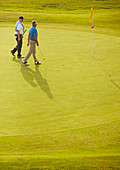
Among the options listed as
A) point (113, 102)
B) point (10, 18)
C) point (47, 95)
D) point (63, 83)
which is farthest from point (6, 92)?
point (10, 18)

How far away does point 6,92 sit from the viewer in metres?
12.0

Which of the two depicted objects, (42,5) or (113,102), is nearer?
(113,102)

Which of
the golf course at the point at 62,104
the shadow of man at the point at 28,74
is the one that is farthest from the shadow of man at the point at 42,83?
the shadow of man at the point at 28,74

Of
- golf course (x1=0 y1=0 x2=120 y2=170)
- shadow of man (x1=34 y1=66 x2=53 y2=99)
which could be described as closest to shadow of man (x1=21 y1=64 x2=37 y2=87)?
golf course (x1=0 y1=0 x2=120 y2=170)

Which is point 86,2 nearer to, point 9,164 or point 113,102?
point 113,102

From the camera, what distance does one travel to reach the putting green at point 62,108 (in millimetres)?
7742

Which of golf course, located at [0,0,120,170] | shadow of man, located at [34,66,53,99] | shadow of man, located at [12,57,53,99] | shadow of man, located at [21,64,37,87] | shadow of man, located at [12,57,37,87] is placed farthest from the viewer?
shadow of man, located at [12,57,37,87]

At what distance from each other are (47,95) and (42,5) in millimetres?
28399

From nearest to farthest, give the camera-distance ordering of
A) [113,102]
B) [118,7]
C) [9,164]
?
[9,164], [113,102], [118,7]

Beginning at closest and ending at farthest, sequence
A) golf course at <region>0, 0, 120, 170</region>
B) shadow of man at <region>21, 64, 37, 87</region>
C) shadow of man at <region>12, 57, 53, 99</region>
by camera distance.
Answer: golf course at <region>0, 0, 120, 170</region>, shadow of man at <region>12, 57, 53, 99</region>, shadow of man at <region>21, 64, 37, 87</region>

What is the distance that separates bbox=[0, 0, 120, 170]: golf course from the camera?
7.66 m

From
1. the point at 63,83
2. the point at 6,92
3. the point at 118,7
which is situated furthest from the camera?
the point at 118,7

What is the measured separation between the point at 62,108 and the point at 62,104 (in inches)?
13.8

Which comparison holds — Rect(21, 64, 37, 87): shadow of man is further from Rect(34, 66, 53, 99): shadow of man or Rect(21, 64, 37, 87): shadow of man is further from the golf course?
Rect(34, 66, 53, 99): shadow of man
